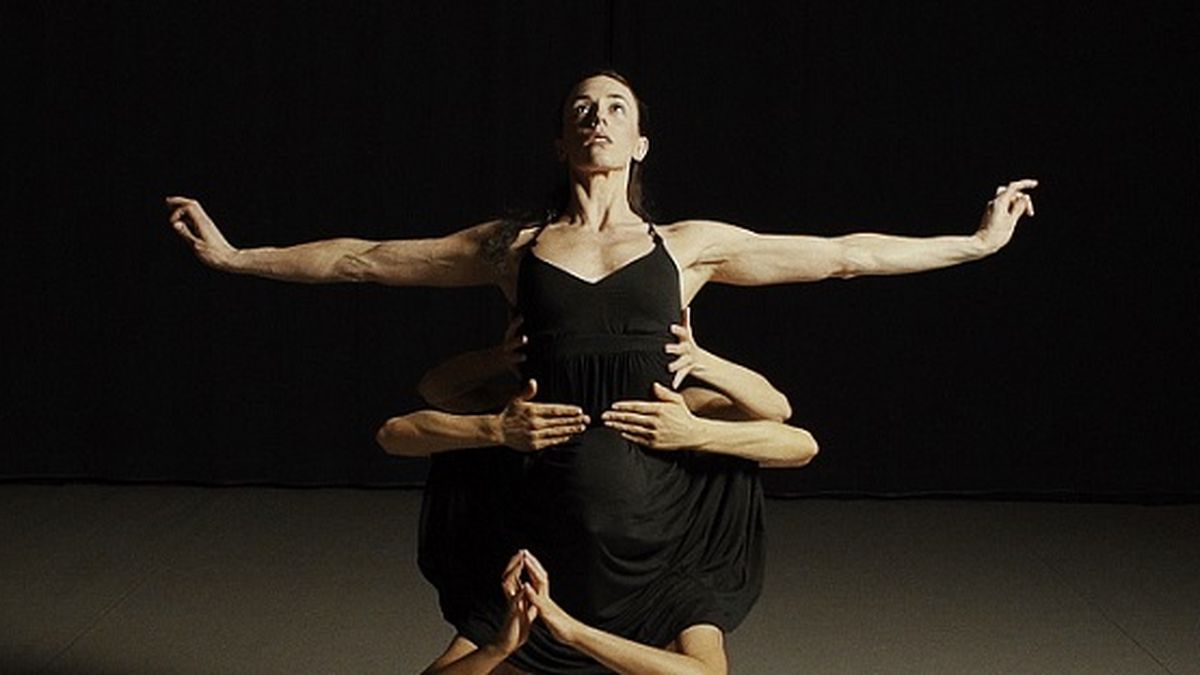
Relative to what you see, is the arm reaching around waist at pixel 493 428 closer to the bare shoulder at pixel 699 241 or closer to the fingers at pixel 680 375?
the fingers at pixel 680 375

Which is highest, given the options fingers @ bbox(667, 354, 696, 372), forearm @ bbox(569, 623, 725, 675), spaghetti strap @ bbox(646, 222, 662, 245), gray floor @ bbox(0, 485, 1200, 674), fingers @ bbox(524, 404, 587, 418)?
spaghetti strap @ bbox(646, 222, 662, 245)

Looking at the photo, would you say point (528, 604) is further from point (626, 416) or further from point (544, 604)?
point (626, 416)

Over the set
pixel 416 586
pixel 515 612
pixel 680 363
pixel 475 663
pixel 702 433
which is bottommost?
pixel 416 586

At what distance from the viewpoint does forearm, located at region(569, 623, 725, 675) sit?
305 cm

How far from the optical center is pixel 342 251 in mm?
3307

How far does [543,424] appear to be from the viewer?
309 centimetres

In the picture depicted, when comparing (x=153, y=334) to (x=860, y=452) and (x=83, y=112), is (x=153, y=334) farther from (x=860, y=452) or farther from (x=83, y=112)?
(x=860, y=452)

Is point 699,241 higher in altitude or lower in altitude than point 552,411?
higher

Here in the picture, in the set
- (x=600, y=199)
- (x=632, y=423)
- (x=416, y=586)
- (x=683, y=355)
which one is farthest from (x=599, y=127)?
(x=416, y=586)

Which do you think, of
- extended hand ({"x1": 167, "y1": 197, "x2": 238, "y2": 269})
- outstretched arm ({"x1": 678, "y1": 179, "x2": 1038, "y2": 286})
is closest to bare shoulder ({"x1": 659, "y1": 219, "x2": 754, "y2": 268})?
outstretched arm ({"x1": 678, "y1": 179, "x2": 1038, "y2": 286})

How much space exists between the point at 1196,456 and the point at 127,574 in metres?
3.93

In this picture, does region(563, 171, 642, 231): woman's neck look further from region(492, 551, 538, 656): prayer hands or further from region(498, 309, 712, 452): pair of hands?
region(492, 551, 538, 656): prayer hands

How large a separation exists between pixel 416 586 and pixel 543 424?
2.13 meters

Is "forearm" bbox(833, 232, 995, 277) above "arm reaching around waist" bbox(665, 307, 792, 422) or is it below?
above
